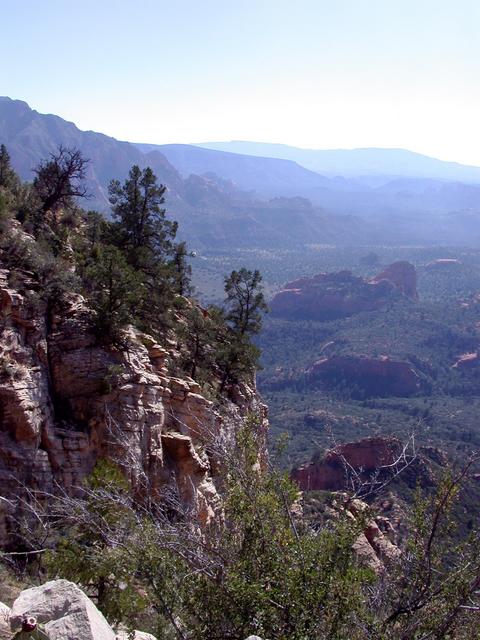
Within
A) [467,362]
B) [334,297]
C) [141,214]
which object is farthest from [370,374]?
[141,214]

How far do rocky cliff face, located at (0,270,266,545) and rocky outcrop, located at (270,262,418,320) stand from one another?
97303 mm

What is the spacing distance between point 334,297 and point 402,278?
643 inches

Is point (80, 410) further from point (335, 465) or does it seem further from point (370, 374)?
point (370, 374)

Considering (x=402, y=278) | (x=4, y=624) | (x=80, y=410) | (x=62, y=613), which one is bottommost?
(x=402, y=278)

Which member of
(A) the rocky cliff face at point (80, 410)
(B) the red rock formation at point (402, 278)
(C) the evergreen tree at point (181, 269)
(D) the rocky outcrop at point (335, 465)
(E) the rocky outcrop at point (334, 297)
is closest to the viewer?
(A) the rocky cliff face at point (80, 410)

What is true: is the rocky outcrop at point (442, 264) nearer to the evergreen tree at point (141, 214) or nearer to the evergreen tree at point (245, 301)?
the evergreen tree at point (245, 301)

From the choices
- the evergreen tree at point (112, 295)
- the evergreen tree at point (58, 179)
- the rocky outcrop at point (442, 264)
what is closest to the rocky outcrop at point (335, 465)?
the evergreen tree at point (58, 179)

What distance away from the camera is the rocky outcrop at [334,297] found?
11044cm

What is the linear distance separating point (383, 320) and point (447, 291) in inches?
1326

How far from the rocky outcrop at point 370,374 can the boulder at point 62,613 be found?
75502 millimetres

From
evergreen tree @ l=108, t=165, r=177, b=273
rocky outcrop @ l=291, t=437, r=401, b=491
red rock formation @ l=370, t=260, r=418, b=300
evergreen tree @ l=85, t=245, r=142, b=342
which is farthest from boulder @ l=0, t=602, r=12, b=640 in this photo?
red rock formation @ l=370, t=260, r=418, b=300

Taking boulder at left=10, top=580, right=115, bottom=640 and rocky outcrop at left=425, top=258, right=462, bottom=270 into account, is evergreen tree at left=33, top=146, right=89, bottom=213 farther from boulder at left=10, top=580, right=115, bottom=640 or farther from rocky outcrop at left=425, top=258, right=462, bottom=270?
rocky outcrop at left=425, top=258, right=462, bottom=270

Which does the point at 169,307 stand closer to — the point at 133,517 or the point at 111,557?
the point at 133,517

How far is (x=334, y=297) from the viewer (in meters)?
112
